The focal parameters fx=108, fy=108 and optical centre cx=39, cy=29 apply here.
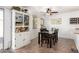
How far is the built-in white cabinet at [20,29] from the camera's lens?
179 cm

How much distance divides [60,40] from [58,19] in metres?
0.36

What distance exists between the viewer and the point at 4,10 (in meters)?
1.73

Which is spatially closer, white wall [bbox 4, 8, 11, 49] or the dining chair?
white wall [bbox 4, 8, 11, 49]

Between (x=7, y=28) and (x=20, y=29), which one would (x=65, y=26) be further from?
(x=7, y=28)

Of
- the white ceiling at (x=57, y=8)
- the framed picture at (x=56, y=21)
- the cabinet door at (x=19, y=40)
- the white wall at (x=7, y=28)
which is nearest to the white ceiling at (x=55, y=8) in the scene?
the white ceiling at (x=57, y=8)

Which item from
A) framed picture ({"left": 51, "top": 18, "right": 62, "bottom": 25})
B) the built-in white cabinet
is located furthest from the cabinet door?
framed picture ({"left": 51, "top": 18, "right": 62, "bottom": 25})

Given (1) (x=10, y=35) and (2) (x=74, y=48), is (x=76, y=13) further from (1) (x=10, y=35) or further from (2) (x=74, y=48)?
(1) (x=10, y=35)

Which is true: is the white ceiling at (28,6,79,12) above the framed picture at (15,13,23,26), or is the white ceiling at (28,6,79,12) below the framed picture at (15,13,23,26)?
above

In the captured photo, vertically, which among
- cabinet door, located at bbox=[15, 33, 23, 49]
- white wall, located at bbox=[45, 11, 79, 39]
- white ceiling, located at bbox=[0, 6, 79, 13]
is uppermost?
white ceiling, located at bbox=[0, 6, 79, 13]

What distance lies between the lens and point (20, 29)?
185 centimetres

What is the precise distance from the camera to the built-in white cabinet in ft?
5.88

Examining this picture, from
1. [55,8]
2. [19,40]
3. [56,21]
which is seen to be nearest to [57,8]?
[55,8]

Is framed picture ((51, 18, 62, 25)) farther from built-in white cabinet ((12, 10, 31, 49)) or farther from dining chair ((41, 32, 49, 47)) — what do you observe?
built-in white cabinet ((12, 10, 31, 49))
